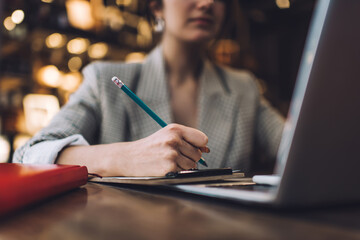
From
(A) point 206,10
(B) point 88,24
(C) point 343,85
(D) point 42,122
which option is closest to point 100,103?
(A) point 206,10

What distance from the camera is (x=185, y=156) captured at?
1.67ft

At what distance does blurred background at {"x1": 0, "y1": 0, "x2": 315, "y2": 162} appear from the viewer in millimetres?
2404

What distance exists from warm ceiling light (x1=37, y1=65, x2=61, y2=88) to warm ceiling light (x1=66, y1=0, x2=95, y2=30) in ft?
1.40

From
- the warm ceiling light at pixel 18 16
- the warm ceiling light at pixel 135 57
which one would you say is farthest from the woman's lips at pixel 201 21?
the warm ceiling light at pixel 135 57

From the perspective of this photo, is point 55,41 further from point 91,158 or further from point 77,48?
point 91,158

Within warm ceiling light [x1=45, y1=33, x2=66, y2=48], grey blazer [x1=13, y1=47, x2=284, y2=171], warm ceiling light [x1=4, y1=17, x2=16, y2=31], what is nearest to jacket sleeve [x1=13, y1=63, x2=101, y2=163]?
grey blazer [x1=13, y1=47, x2=284, y2=171]

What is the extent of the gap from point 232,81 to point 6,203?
1.00m

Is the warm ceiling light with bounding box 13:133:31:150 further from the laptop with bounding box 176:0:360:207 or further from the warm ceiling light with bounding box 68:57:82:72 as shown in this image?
the laptop with bounding box 176:0:360:207

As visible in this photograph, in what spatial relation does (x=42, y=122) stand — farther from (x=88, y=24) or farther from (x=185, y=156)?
(x=185, y=156)

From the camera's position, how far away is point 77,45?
9.14 feet

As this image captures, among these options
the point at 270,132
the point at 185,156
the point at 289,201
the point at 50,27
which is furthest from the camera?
the point at 50,27

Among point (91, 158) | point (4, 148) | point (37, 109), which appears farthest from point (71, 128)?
point (37, 109)

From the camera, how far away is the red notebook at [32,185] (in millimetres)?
257

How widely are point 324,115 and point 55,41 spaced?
2748mm
